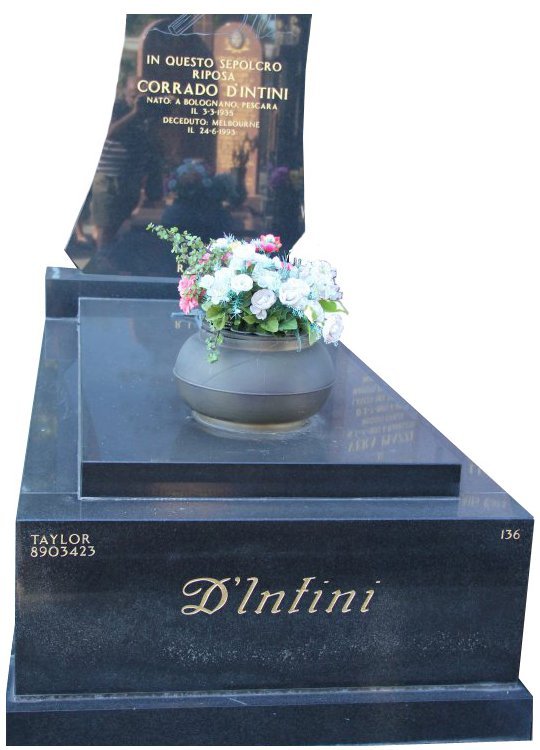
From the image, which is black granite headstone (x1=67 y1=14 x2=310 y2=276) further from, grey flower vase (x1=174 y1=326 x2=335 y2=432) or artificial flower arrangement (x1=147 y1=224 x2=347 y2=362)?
grey flower vase (x1=174 y1=326 x2=335 y2=432)

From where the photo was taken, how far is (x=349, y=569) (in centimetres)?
383

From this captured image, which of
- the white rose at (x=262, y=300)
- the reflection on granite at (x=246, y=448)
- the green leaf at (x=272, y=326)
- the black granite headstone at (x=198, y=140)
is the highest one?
the black granite headstone at (x=198, y=140)

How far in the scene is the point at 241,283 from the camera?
3.98m

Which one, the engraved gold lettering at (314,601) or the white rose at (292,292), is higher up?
the white rose at (292,292)

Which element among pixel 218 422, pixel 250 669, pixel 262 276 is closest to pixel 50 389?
pixel 218 422

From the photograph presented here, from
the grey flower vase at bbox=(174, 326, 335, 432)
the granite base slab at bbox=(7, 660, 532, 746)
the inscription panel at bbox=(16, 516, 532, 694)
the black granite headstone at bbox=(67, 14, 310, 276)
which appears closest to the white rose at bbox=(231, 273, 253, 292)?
the grey flower vase at bbox=(174, 326, 335, 432)

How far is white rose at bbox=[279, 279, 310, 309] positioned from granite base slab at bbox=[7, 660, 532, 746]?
1294 mm

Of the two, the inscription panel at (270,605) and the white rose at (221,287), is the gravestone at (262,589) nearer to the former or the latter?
the inscription panel at (270,605)

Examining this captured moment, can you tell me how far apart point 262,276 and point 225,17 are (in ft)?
8.38

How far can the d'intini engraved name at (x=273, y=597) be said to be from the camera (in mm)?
3754

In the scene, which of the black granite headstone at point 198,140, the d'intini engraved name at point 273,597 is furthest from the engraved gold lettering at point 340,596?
the black granite headstone at point 198,140

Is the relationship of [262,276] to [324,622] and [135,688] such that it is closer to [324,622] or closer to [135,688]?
[324,622]

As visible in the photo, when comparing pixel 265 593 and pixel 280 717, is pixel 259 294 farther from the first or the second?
pixel 280 717

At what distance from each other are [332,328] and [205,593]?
1005mm
